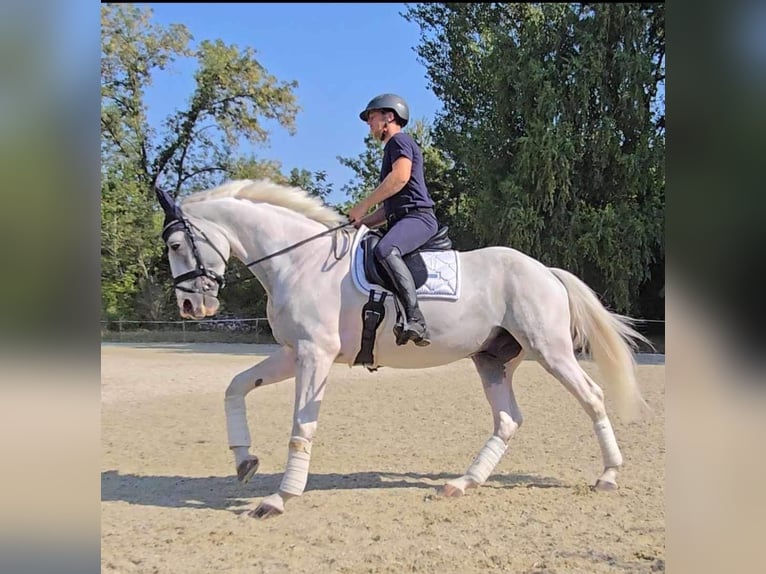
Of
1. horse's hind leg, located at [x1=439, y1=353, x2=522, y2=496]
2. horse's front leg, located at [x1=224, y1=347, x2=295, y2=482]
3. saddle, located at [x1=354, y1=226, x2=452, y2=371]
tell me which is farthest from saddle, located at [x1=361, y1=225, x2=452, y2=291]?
horse's hind leg, located at [x1=439, y1=353, x2=522, y2=496]

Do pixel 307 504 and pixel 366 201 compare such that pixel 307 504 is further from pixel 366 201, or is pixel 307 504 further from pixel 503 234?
pixel 503 234

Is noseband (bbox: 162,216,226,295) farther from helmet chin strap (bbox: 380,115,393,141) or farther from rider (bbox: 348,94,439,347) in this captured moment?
helmet chin strap (bbox: 380,115,393,141)

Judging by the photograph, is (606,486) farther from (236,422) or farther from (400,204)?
(236,422)

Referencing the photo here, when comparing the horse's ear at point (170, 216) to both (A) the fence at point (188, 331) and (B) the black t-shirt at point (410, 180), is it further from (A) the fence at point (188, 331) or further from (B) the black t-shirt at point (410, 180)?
(A) the fence at point (188, 331)

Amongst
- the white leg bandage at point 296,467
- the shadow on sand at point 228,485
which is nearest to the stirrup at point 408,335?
the white leg bandage at point 296,467

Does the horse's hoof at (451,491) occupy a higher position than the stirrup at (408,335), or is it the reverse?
the stirrup at (408,335)

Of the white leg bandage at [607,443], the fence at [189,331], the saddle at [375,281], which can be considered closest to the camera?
the saddle at [375,281]

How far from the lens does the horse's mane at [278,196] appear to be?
13.3ft

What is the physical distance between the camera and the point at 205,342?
18.5 m

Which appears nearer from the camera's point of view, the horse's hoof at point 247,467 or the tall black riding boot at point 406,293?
the tall black riding boot at point 406,293

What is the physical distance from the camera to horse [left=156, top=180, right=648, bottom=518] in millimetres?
3719

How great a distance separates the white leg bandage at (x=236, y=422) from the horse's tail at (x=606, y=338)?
7.77 feet
